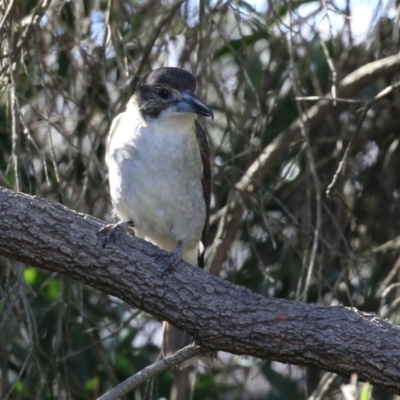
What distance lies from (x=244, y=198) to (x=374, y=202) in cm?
118

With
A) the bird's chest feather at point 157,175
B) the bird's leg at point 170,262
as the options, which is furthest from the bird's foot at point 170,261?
the bird's chest feather at point 157,175

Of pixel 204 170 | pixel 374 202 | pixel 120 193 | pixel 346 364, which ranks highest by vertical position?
pixel 374 202

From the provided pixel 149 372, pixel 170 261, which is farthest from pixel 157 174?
pixel 149 372

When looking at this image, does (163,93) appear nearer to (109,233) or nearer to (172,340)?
(109,233)

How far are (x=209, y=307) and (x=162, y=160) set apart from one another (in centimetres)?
113

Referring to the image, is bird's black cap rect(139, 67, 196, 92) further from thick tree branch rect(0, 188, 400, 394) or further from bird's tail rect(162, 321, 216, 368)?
bird's tail rect(162, 321, 216, 368)

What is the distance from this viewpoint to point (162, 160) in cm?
426

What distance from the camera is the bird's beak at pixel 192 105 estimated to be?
13.4ft

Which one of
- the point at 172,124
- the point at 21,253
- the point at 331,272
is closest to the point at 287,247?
the point at 331,272

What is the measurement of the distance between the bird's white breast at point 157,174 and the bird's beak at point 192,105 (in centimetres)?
11

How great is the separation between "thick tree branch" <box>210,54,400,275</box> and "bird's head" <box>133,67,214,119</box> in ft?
2.18

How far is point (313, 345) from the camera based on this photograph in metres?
3.21

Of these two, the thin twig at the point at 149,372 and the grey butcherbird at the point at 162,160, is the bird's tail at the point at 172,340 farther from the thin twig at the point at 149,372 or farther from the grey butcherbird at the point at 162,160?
the thin twig at the point at 149,372

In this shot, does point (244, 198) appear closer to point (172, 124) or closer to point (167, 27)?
point (172, 124)
